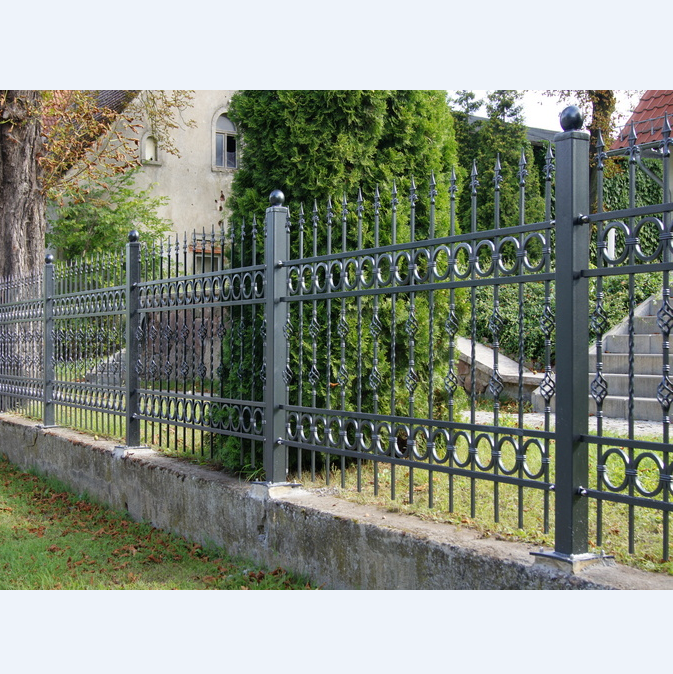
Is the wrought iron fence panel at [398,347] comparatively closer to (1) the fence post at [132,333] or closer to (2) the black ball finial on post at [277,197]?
(2) the black ball finial on post at [277,197]

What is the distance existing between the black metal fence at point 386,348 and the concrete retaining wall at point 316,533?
6.6 inches

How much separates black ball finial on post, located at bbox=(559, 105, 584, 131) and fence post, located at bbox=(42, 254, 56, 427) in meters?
7.14

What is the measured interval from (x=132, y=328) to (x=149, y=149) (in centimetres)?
1629

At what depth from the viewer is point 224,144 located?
22.8 metres

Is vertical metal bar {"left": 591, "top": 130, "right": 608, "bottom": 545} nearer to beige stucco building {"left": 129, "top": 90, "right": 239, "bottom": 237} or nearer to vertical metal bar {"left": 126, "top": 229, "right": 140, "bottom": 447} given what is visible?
vertical metal bar {"left": 126, "top": 229, "right": 140, "bottom": 447}

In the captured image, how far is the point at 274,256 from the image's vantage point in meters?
5.05

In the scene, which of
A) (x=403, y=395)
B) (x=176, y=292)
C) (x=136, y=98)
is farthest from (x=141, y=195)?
(x=403, y=395)

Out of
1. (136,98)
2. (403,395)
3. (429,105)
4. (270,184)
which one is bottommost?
(403,395)

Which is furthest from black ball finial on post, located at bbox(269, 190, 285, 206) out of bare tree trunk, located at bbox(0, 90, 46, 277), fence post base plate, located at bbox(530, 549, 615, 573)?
bare tree trunk, located at bbox(0, 90, 46, 277)

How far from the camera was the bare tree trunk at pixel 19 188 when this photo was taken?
1209cm

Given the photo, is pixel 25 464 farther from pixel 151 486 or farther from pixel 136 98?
pixel 136 98

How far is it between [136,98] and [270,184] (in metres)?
17.7

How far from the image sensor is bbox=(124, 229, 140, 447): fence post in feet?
22.5

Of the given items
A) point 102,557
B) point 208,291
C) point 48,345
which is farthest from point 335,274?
point 48,345
